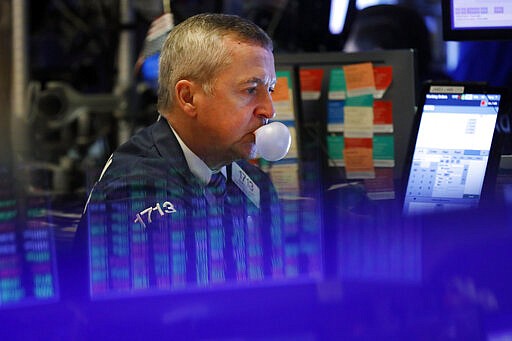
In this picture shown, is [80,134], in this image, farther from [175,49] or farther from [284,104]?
[175,49]

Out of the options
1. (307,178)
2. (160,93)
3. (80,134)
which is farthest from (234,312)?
(80,134)

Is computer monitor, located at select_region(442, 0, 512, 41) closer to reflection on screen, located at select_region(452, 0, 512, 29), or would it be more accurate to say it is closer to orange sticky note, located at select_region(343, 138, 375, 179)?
reflection on screen, located at select_region(452, 0, 512, 29)

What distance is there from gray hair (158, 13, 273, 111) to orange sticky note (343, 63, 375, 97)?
884mm

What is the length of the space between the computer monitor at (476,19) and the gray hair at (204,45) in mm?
758

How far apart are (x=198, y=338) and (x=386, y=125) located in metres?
1.99

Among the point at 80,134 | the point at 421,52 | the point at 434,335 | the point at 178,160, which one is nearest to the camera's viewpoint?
the point at 434,335

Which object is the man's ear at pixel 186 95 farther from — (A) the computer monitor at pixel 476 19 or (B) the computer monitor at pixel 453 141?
(A) the computer monitor at pixel 476 19

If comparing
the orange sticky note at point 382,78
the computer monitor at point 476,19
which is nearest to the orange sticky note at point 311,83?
the orange sticky note at point 382,78

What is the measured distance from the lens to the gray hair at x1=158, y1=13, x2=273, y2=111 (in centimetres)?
151

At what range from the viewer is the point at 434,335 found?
0.42 m

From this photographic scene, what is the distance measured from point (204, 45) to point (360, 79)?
3.19 feet

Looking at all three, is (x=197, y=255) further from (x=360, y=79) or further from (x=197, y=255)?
(x=360, y=79)

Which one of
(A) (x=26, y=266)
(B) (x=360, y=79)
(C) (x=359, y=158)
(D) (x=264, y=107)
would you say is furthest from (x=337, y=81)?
(A) (x=26, y=266)

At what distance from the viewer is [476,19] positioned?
214 cm
